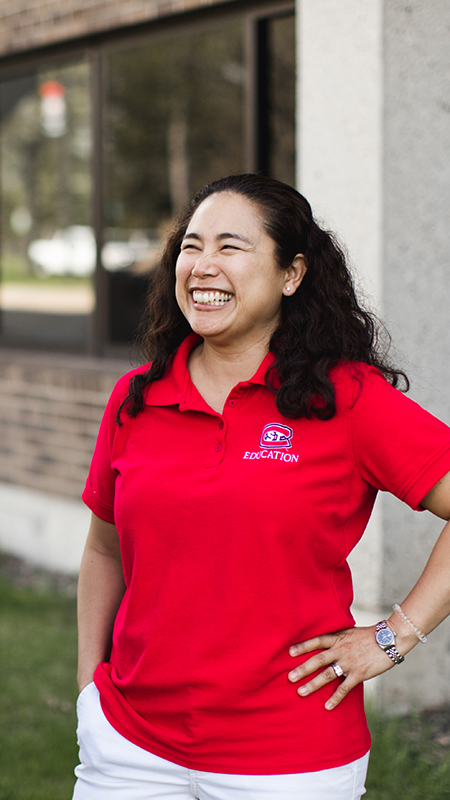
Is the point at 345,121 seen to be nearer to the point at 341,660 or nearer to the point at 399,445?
the point at 399,445

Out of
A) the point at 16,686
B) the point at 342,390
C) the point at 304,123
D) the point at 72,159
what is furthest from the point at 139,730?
the point at 72,159

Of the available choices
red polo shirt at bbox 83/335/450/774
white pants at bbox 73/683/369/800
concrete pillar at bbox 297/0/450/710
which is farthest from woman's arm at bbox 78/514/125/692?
concrete pillar at bbox 297/0/450/710

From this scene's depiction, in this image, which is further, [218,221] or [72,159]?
[72,159]

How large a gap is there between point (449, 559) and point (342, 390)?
1.37 feet

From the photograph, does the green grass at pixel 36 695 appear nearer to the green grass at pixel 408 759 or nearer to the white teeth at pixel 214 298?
the green grass at pixel 408 759

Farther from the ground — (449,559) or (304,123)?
(304,123)

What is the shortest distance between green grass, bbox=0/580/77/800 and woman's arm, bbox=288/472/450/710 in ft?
6.18

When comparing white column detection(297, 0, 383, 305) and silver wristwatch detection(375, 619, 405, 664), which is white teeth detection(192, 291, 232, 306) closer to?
silver wristwatch detection(375, 619, 405, 664)

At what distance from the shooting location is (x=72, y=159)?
6406mm

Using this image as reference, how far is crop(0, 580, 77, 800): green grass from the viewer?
3344mm

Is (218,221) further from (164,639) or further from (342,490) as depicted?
(164,639)

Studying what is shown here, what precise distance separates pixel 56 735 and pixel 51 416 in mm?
2628

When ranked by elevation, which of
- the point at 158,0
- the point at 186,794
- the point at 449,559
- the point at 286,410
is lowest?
the point at 186,794

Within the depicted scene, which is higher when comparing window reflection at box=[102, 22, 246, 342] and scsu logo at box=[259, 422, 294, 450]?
window reflection at box=[102, 22, 246, 342]
